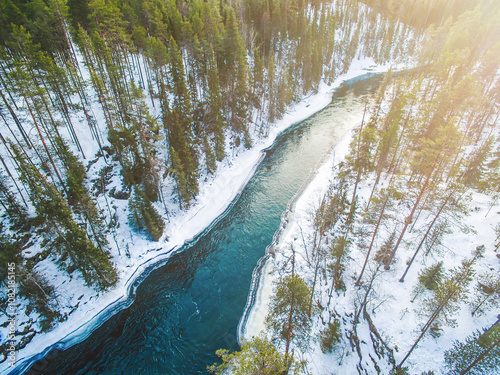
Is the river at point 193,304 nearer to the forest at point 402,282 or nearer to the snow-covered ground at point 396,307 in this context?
the snow-covered ground at point 396,307

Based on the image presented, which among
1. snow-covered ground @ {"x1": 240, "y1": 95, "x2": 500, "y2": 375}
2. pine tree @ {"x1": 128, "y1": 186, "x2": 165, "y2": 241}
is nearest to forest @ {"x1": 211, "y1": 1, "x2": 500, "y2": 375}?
snow-covered ground @ {"x1": 240, "y1": 95, "x2": 500, "y2": 375}

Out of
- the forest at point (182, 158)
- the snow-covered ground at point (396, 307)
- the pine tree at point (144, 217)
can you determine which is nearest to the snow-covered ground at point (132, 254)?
the forest at point (182, 158)

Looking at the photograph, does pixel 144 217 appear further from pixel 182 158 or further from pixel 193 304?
pixel 193 304

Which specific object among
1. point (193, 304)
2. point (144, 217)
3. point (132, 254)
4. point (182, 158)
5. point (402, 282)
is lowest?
point (193, 304)

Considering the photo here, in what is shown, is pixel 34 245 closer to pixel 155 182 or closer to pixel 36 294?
pixel 36 294

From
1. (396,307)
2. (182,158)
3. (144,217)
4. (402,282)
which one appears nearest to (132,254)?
(144,217)

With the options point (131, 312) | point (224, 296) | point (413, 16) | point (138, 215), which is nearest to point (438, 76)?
point (224, 296)

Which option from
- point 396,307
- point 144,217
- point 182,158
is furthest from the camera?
point 182,158
